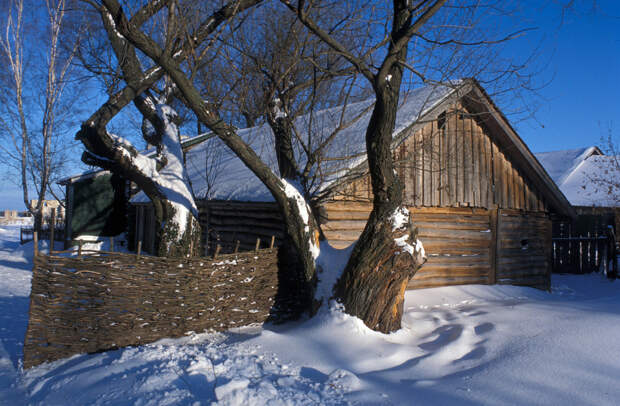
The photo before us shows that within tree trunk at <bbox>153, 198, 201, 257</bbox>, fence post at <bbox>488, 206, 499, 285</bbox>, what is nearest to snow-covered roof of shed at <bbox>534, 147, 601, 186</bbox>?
fence post at <bbox>488, 206, 499, 285</bbox>

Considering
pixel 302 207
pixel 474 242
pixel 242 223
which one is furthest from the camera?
pixel 474 242

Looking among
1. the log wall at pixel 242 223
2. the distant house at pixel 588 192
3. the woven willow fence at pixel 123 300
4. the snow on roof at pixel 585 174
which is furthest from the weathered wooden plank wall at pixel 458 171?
the snow on roof at pixel 585 174

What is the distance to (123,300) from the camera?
482 centimetres

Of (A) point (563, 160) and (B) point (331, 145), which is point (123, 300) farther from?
(A) point (563, 160)

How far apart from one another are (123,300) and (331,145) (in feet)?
15.8

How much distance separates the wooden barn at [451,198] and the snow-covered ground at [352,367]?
3109 mm

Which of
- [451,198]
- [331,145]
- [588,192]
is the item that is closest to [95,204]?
[331,145]

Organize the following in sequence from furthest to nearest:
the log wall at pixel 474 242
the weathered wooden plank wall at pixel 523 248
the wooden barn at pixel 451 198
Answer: the weathered wooden plank wall at pixel 523 248 → the log wall at pixel 474 242 → the wooden barn at pixel 451 198

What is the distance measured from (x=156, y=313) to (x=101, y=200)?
16862 mm

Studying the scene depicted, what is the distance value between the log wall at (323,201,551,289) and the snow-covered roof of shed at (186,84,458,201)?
108cm

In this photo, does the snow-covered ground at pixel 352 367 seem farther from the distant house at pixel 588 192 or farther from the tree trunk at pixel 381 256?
Answer: the distant house at pixel 588 192

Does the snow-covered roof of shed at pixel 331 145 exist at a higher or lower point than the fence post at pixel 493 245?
higher

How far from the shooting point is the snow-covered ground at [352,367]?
3494 millimetres

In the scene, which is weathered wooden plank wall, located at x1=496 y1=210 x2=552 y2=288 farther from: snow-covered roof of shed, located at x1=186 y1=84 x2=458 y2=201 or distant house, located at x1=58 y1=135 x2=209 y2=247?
distant house, located at x1=58 y1=135 x2=209 y2=247
